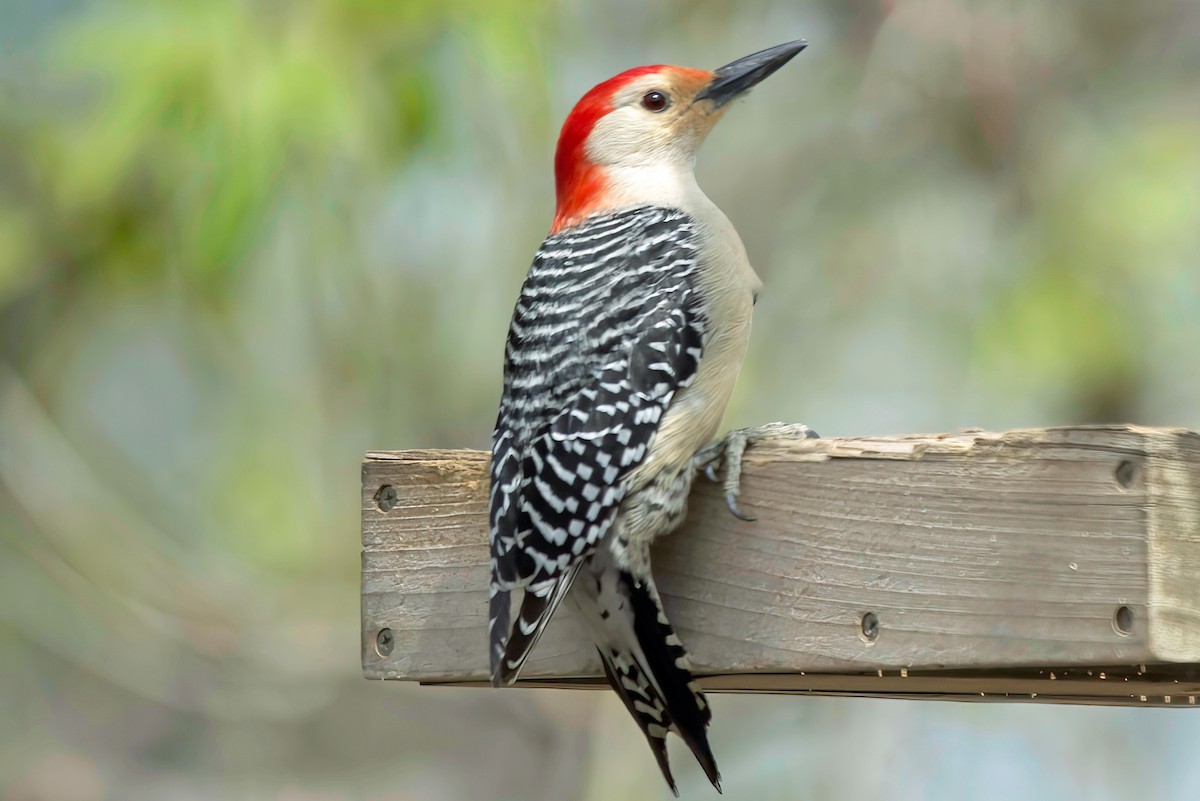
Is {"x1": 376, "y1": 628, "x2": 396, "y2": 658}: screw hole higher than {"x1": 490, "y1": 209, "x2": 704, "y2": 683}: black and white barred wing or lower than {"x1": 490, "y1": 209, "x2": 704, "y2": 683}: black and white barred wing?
lower

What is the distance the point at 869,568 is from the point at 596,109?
117 cm

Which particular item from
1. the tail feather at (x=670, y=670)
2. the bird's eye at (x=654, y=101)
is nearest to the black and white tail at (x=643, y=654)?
the tail feather at (x=670, y=670)

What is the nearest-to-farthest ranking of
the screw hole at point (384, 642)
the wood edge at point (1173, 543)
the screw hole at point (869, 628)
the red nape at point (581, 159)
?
the wood edge at point (1173, 543) → the screw hole at point (869, 628) → the screw hole at point (384, 642) → the red nape at point (581, 159)

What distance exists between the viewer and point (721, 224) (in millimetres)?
2568

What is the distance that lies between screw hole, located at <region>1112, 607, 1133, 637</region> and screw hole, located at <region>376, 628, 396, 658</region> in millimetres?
1260

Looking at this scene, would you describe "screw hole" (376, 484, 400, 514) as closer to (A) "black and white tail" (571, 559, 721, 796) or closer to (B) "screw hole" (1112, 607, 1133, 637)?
(A) "black and white tail" (571, 559, 721, 796)

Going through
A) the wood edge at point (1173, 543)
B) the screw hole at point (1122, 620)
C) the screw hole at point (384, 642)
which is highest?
the wood edge at point (1173, 543)

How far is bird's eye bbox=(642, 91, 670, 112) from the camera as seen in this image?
9.20 feet

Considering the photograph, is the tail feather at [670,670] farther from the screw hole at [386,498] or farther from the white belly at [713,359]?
the screw hole at [386,498]

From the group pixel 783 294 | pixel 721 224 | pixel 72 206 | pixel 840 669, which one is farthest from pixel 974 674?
pixel 72 206

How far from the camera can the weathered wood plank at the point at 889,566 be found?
1.83 metres

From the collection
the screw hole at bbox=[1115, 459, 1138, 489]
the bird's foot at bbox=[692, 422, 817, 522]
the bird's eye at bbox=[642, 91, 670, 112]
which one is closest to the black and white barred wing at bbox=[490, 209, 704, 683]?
the bird's foot at bbox=[692, 422, 817, 522]

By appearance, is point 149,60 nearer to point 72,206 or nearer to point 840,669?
point 72,206

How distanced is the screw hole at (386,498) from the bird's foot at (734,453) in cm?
60
